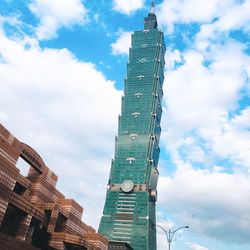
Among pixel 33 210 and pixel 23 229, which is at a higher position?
pixel 33 210

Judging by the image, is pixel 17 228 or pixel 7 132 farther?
pixel 7 132

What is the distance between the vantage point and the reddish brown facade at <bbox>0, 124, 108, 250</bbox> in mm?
92575

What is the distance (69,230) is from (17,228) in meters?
46.1

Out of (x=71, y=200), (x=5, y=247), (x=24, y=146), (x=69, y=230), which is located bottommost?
(x=5, y=247)

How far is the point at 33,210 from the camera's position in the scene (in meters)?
110

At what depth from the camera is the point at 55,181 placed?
15788cm

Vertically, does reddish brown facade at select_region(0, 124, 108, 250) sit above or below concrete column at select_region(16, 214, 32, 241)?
above

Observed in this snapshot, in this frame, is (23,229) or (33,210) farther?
(33,210)

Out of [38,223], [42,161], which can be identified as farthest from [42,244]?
[42,161]

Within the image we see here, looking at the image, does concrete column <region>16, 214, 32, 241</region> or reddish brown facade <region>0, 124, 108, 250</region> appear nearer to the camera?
reddish brown facade <region>0, 124, 108, 250</region>

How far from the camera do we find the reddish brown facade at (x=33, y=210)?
3645 inches

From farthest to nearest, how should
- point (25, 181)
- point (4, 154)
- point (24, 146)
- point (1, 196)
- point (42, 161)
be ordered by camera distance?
point (42, 161) < point (24, 146) < point (25, 181) < point (4, 154) < point (1, 196)

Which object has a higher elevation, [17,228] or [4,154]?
[4,154]

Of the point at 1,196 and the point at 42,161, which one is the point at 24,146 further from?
the point at 1,196
